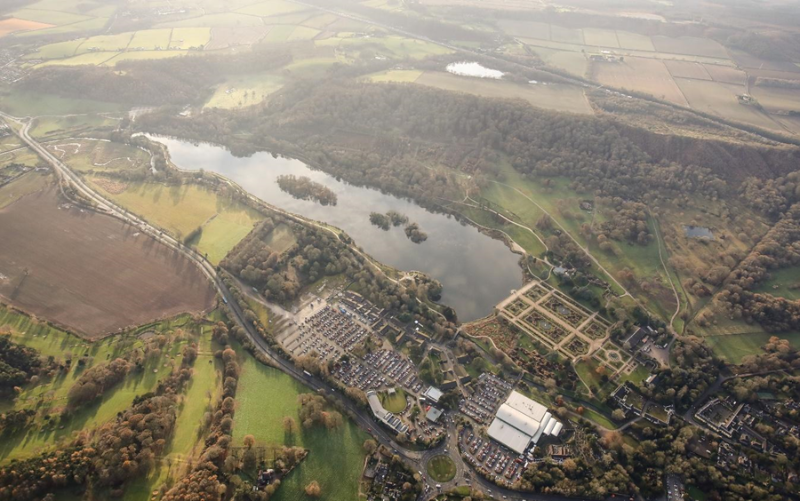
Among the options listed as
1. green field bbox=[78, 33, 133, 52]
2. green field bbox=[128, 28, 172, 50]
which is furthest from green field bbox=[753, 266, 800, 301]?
green field bbox=[78, 33, 133, 52]

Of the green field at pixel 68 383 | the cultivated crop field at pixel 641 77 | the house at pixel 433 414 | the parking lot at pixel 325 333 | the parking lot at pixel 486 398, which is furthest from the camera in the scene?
the cultivated crop field at pixel 641 77

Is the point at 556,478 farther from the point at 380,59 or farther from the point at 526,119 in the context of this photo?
the point at 380,59

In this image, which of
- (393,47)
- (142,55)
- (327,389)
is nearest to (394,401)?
(327,389)

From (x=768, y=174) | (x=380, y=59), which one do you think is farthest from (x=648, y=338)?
(x=380, y=59)

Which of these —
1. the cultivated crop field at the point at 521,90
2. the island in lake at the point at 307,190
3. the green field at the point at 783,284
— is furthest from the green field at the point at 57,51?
the green field at the point at 783,284

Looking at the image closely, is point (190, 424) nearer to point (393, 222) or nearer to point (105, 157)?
point (393, 222)

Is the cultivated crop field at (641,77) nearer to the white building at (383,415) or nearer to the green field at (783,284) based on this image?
the green field at (783,284)
